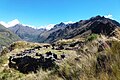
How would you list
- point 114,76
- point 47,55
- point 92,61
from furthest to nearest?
point 47,55, point 92,61, point 114,76

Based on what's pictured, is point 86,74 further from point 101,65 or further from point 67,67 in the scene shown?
point 67,67

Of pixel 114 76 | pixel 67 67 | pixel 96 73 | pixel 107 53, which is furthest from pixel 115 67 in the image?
pixel 67 67

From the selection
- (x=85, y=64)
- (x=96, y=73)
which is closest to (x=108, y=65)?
(x=96, y=73)

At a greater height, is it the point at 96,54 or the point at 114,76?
the point at 96,54

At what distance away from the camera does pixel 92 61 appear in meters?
6.45

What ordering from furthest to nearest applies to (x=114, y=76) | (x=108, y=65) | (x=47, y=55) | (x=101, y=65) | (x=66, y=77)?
1. (x=47, y=55)
2. (x=66, y=77)
3. (x=101, y=65)
4. (x=108, y=65)
5. (x=114, y=76)

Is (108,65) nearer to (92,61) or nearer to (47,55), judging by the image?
(92,61)

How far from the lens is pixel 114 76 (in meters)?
4.60

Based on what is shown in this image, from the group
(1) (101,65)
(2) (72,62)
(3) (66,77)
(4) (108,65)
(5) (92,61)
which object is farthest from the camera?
(2) (72,62)

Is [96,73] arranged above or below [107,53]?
below

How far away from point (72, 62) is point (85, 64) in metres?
1.18

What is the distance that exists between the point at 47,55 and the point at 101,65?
2244 centimetres

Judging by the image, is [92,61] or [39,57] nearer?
[92,61]

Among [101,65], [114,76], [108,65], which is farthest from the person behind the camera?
[101,65]
